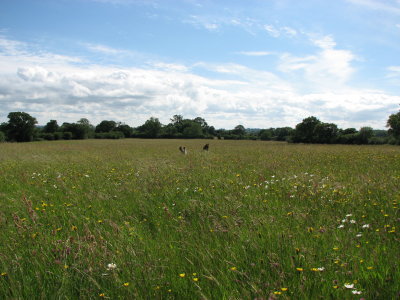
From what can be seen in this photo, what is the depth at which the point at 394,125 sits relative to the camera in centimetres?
4056

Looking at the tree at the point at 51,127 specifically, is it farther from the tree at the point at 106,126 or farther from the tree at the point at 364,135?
the tree at the point at 364,135

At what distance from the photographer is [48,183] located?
8.10 m

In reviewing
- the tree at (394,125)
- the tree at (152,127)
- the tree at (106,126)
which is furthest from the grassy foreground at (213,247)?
the tree at (106,126)

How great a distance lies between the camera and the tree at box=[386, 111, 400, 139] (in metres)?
40.2

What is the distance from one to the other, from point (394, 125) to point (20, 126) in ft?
282

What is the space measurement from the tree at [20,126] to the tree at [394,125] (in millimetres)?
83099

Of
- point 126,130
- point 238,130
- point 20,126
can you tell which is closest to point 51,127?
point 20,126

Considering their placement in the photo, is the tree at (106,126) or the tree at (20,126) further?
the tree at (106,126)

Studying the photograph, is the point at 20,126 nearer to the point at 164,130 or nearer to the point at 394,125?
the point at 164,130

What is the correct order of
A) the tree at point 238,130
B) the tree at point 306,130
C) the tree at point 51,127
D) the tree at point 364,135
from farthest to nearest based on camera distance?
the tree at point 238,130 < the tree at point 51,127 < the tree at point 306,130 < the tree at point 364,135

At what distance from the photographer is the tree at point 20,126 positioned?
7688 cm

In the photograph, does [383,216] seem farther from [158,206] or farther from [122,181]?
[122,181]

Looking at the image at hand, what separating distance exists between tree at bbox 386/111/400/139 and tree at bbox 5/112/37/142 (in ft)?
273

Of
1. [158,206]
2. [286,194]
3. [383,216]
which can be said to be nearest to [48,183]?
[158,206]
